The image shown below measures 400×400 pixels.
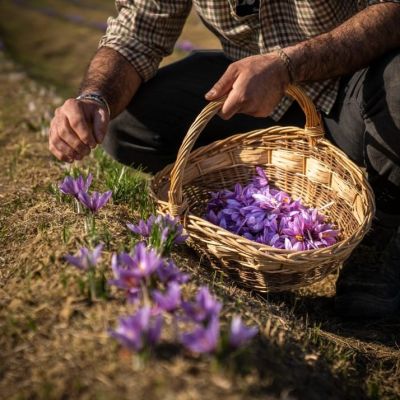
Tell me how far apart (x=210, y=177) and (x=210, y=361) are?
1607 millimetres

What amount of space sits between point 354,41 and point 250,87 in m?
0.78

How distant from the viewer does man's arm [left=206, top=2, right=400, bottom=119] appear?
7.80 ft

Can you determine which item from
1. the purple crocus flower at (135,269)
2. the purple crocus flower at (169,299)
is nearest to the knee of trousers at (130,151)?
the purple crocus flower at (135,269)

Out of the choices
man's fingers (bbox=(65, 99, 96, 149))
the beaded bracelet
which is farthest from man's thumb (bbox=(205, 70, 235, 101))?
man's fingers (bbox=(65, 99, 96, 149))

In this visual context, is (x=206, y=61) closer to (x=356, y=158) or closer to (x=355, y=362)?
(x=356, y=158)

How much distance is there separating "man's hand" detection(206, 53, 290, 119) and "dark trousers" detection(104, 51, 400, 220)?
2.21 feet

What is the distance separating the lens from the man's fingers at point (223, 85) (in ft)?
7.77

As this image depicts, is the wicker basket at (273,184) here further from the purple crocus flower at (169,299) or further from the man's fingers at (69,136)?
the purple crocus flower at (169,299)

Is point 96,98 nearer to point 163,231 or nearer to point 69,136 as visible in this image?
point 69,136

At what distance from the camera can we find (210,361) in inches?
65.6

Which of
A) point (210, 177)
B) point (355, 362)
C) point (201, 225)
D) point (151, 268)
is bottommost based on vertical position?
point (355, 362)

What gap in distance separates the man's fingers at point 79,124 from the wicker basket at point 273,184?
42 centimetres

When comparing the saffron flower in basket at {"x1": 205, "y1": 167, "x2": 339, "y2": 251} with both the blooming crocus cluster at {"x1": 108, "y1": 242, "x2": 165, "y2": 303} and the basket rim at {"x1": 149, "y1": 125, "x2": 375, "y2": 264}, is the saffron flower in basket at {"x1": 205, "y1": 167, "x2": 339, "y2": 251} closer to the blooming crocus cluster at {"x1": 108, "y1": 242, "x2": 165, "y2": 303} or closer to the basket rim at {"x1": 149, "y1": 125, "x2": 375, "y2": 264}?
the basket rim at {"x1": 149, "y1": 125, "x2": 375, "y2": 264}

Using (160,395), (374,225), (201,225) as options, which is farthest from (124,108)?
(160,395)
